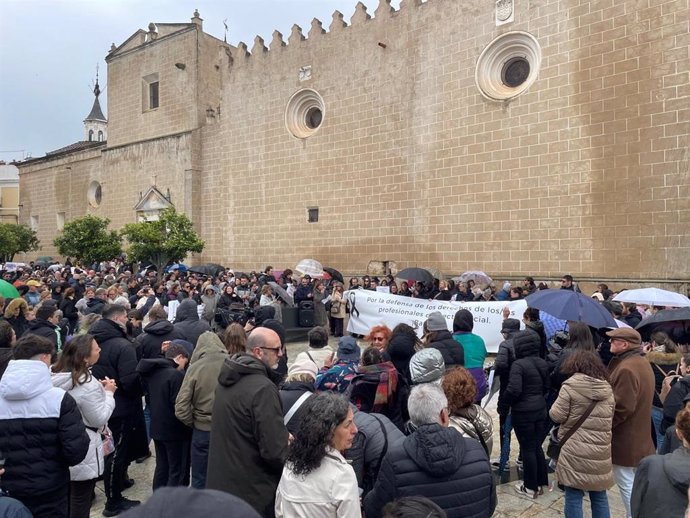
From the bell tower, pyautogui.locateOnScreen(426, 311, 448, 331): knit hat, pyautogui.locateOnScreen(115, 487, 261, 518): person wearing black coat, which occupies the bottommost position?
pyautogui.locateOnScreen(426, 311, 448, 331): knit hat

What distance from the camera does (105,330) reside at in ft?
15.2

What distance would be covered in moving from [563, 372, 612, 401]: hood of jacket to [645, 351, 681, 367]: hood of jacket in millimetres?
1435

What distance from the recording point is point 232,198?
21.3 m

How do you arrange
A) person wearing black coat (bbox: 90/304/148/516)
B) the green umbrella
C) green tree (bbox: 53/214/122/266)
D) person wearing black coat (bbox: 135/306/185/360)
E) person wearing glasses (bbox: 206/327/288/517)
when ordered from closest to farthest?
person wearing glasses (bbox: 206/327/288/517) < person wearing black coat (bbox: 90/304/148/516) < person wearing black coat (bbox: 135/306/185/360) < the green umbrella < green tree (bbox: 53/214/122/266)

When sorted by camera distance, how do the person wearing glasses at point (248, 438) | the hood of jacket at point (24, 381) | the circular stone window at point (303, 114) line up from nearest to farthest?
the person wearing glasses at point (248, 438), the hood of jacket at point (24, 381), the circular stone window at point (303, 114)

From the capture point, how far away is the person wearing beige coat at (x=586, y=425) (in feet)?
11.9

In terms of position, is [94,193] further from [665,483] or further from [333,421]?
[665,483]

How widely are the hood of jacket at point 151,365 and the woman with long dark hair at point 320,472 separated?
223 centimetres

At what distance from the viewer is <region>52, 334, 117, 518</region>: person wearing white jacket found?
140 inches

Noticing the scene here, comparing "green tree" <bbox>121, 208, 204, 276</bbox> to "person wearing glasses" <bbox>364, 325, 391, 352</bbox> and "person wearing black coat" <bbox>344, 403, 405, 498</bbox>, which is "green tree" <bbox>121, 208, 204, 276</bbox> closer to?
"person wearing glasses" <bbox>364, 325, 391, 352</bbox>

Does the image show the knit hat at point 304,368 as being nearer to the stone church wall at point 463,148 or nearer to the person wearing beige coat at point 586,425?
the person wearing beige coat at point 586,425

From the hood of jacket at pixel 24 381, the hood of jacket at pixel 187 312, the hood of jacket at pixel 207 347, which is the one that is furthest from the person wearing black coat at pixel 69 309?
the hood of jacket at pixel 24 381

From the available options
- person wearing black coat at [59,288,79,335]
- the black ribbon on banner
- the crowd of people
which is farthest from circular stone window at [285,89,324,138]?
the crowd of people

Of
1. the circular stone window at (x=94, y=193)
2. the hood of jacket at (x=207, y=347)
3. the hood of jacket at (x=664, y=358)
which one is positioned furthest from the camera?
the circular stone window at (x=94, y=193)
